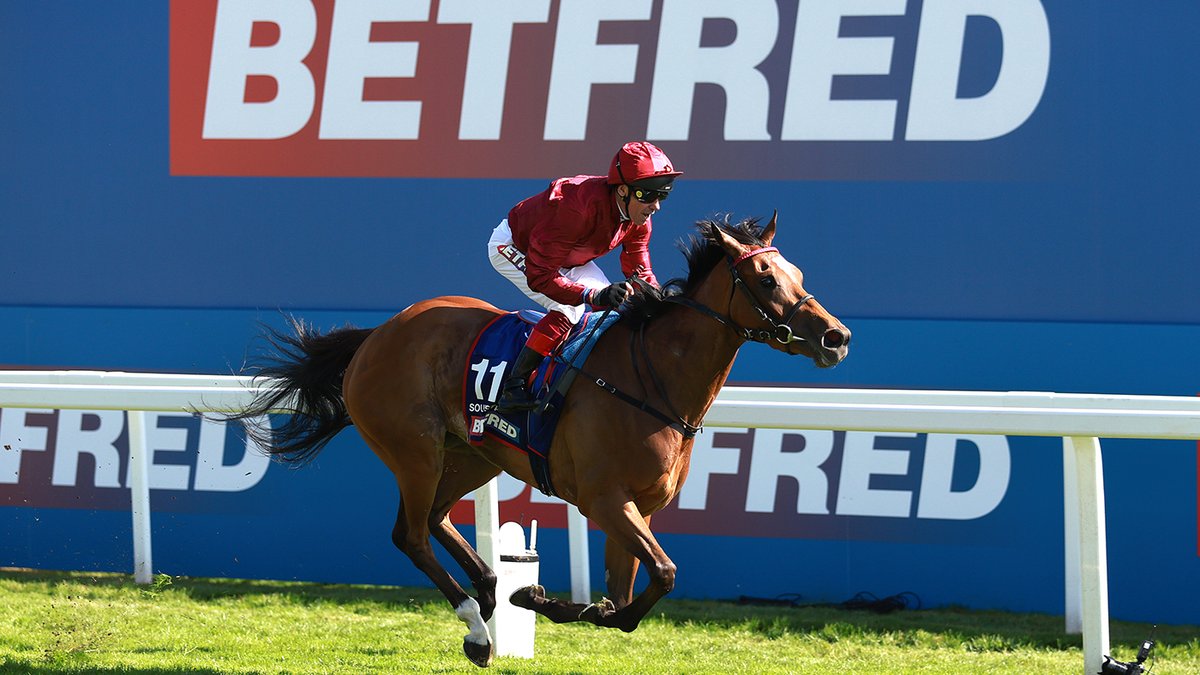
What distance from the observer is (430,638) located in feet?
17.0

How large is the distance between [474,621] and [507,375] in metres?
0.87

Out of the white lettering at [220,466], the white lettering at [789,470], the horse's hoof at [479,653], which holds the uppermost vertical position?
the white lettering at [789,470]

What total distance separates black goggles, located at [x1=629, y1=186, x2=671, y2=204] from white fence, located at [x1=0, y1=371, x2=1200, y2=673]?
1083 mm

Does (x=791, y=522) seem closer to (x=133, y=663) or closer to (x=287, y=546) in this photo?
(x=287, y=546)

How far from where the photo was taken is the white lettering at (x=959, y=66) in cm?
582

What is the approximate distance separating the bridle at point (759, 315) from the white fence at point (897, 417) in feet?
2.81

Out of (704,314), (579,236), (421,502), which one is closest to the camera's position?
(704,314)

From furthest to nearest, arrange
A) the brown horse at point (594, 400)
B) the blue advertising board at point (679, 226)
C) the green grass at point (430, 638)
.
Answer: the blue advertising board at point (679, 226) → the green grass at point (430, 638) → the brown horse at point (594, 400)

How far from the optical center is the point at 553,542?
625cm

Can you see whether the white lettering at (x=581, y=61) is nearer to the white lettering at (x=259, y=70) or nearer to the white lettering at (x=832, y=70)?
the white lettering at (x=832, y=70)

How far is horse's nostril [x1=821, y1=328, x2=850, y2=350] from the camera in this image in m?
3.87

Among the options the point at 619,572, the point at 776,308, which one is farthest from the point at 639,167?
the point at 619,572

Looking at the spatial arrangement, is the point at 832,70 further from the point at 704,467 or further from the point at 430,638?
the point at 430,638

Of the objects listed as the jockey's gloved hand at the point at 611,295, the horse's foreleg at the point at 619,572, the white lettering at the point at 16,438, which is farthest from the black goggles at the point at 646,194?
the white lettering at the point at 16,438
